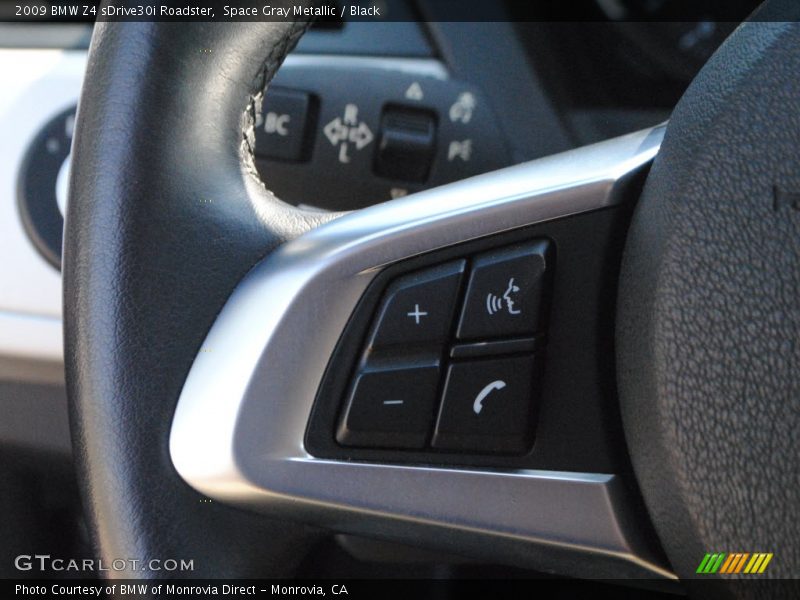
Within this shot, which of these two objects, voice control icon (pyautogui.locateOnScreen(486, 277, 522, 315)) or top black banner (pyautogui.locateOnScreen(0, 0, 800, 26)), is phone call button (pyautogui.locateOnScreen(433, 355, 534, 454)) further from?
top black banner (pyautogui.locateOnScreen(0, 0, 800, 26))

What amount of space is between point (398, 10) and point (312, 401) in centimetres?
59

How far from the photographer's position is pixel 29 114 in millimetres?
940

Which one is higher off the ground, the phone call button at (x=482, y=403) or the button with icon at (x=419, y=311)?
the button with icon at (x=419, y=311)

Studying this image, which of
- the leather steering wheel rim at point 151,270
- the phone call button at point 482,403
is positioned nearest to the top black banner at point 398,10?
the leather steering wheel rim at point 151,270

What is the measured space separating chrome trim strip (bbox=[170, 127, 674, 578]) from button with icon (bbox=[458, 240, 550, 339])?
21mm

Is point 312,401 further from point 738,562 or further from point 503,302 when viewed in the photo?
point 738,562

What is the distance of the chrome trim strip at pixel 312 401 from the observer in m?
0.55

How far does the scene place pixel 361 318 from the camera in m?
0.58

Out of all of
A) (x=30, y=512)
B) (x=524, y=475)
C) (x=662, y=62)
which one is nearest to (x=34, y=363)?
(x=30, y=512)

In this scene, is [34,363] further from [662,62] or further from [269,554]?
[662,62]

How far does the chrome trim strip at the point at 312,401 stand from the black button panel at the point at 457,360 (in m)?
0.02

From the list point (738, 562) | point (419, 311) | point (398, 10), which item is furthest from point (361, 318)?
point (398, 10)

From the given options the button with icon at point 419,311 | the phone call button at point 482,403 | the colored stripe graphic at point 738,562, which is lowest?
the colored stripe graphic at point 738,562

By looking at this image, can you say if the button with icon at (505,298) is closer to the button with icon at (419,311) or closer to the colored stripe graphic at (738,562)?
the button with icon at (419,311)
